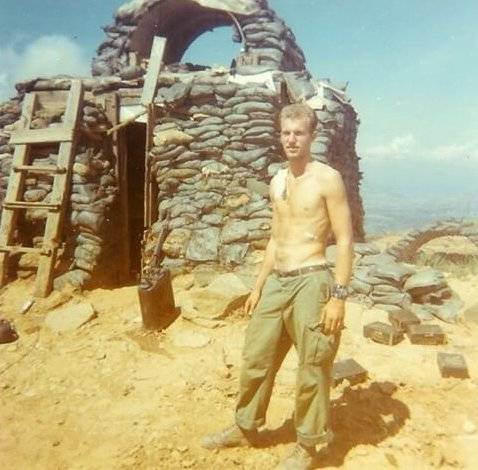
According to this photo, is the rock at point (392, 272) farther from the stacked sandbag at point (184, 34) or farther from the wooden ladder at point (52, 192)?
the stacked sandbag at point (184, 34)

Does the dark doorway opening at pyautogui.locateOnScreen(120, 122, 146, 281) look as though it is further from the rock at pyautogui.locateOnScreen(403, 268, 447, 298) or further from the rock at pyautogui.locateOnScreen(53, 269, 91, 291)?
the rock at pyautogui.locateOnScreen(403, 268, 447, 298)

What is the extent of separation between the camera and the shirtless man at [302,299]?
2.86m

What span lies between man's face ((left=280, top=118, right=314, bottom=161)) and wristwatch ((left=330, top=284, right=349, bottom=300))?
2.97ft

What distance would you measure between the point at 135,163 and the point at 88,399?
6622 millimetres

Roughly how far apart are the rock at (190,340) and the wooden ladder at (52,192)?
2510 mm

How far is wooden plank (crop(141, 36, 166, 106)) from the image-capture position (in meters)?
7.69

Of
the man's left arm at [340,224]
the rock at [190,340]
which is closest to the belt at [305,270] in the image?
the man's left arm at [340,224]

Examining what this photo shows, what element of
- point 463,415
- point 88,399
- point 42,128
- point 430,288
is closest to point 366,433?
point 463,415

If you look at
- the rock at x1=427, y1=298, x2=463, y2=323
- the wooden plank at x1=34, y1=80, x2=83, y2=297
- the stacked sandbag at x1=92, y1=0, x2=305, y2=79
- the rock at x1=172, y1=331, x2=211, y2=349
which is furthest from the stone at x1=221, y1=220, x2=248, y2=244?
the stacked sandbag at x1=92, y1=0, x2=305, y2=79

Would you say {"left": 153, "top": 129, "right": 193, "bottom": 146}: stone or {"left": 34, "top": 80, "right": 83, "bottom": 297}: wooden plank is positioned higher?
{"left": 153, "top": 129, "right": 193, "bottom": 146}: stone

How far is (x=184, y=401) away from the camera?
4031 millimetres

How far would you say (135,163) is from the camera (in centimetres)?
986

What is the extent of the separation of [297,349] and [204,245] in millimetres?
Result: 4232

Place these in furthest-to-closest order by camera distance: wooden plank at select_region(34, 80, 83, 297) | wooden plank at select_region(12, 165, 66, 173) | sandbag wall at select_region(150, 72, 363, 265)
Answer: sandbag wall at select_region(150, 72, 363, 265)
wooden plank at select_region(12, 165, 66, 173)
wooden plank at select_region(34, 80, 83, 297)
